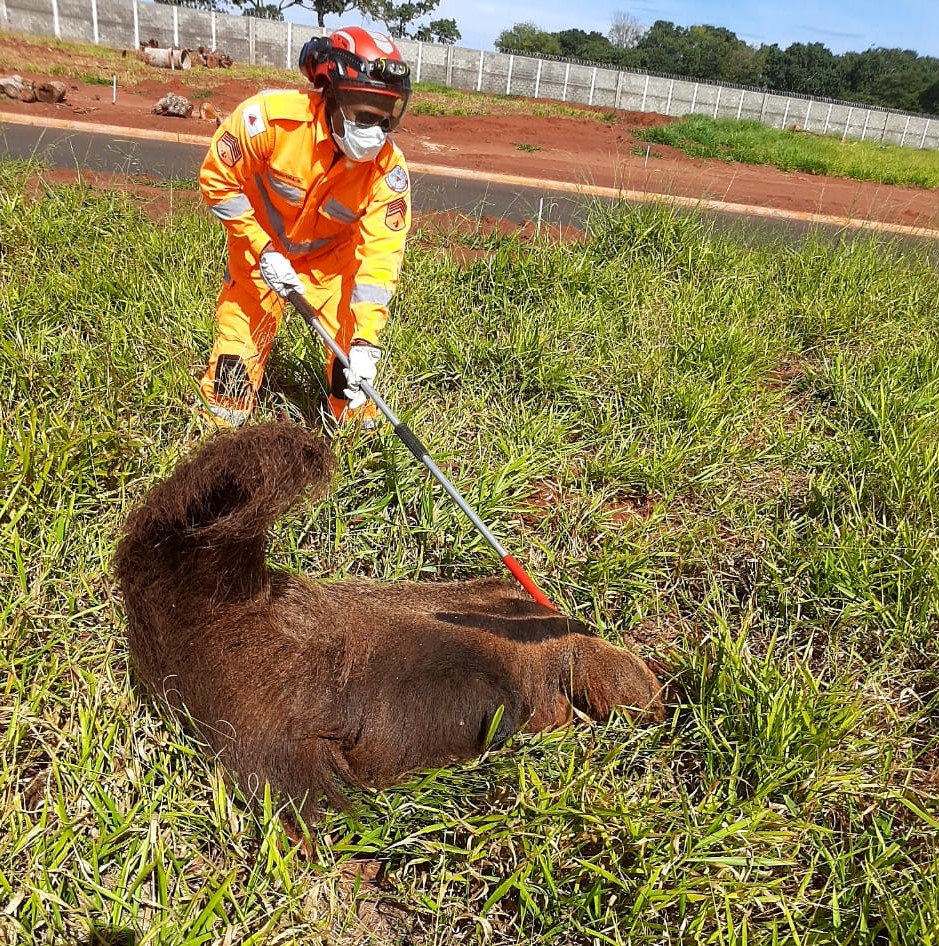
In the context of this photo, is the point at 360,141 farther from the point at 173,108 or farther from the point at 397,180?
the point at 173,108

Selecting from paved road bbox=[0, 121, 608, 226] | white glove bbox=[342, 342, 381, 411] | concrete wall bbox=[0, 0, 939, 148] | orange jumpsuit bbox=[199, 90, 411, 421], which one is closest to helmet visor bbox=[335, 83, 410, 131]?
orange jumpsuit bbox=[199, 90, 411, 421]

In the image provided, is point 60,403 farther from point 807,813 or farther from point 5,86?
point 5,86

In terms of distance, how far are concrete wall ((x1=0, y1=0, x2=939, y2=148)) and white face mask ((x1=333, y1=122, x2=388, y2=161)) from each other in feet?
103

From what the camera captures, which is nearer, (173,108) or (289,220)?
(289,220)

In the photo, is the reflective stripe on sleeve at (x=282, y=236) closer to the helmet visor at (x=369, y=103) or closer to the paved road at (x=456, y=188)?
the helmet visor at (x=369, y=103)

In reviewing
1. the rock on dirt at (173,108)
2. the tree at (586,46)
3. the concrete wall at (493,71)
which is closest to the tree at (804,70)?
the tree at (586,46)

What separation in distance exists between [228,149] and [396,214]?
2.60 feet

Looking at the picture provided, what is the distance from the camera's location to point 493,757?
225 centimetres

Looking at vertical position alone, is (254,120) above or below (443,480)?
above

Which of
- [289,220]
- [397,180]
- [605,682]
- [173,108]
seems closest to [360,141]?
[397,180]

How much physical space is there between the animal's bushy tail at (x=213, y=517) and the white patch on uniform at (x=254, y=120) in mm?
1932

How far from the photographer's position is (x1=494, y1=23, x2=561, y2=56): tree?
3044 inches

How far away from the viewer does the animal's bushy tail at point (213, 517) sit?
1772mm

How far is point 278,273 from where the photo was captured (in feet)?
10.4
